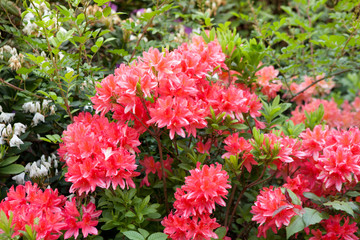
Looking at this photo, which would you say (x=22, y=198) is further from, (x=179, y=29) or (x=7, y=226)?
(x=179, y=29)

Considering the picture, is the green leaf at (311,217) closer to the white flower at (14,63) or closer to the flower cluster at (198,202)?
the flower cluster at (198,202)

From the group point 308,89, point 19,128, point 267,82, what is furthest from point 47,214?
point 308,89

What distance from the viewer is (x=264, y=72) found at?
227 centimetres

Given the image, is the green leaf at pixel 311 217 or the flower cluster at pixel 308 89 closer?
the green leaf at pixel 311 217

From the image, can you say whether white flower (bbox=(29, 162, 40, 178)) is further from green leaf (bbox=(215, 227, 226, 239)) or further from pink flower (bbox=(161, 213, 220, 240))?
green leaf (bbox=(215, 227, 226, 239))

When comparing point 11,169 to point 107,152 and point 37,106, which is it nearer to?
point 37,106

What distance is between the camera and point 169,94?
4.51 ft

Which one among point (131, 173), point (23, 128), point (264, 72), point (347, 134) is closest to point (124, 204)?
point (131, 173)

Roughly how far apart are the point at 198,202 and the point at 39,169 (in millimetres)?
755

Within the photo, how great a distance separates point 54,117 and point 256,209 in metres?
1.03

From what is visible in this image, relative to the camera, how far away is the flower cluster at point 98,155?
1.26 m

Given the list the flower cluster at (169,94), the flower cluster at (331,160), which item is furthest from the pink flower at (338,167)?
the flower cluster at (169,94)

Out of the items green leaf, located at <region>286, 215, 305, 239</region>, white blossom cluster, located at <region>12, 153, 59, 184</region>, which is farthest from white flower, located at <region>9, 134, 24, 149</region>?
green leaf, located at <region>286, 215, 305, 239</region>

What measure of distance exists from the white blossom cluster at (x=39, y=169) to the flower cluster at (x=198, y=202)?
629 mm
